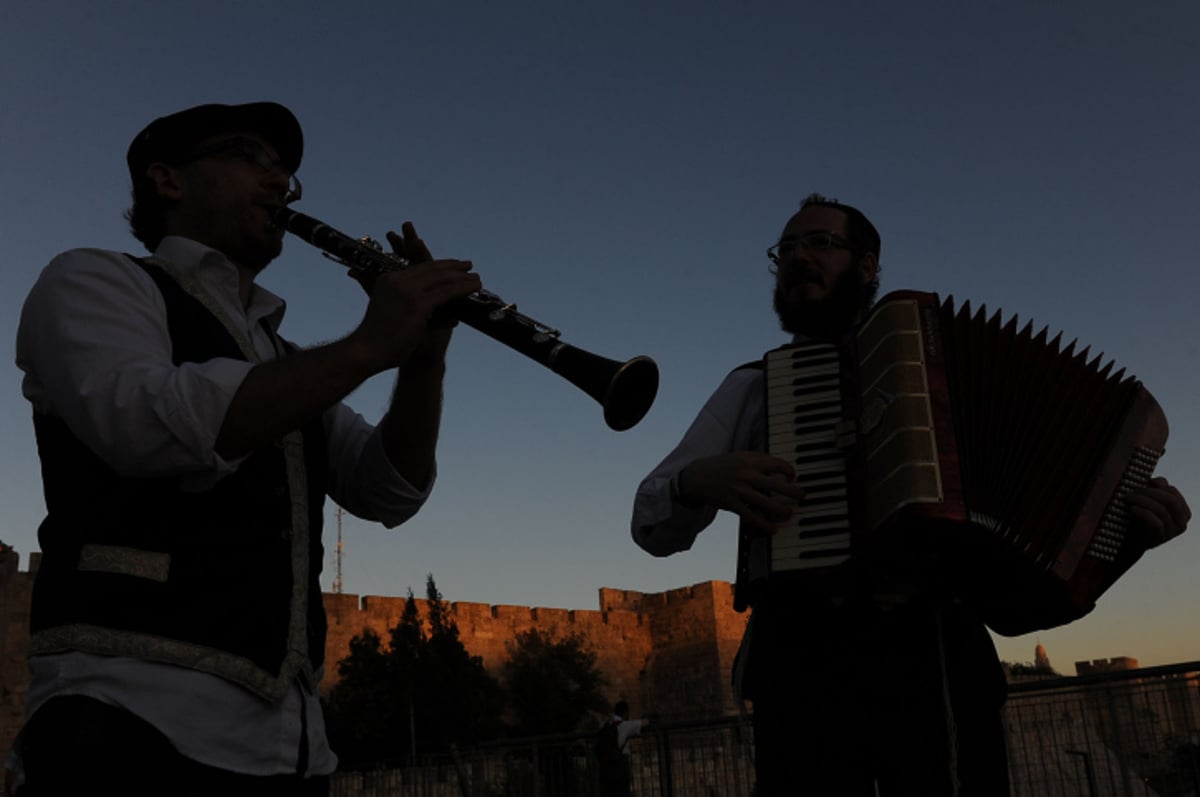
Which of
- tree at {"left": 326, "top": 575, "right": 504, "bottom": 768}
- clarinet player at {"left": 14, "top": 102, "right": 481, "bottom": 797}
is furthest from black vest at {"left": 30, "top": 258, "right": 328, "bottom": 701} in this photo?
tree at {"left": 326, "top": 575, "right": 504, "bottom": 768}

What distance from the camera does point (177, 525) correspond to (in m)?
1.71

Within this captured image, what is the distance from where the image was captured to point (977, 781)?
2320 millimetres

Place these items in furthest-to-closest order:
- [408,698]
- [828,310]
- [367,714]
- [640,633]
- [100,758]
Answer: [640,633], [408,698], [367,714], [828,310], [100,758]

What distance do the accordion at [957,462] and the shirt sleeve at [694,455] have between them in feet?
0.60

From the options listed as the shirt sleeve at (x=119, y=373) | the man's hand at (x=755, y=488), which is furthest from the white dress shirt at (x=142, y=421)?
the man's hand at (x=755, y=488)

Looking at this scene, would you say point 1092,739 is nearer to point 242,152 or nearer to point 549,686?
point 242,152

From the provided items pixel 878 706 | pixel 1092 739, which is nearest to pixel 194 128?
pixel 878 706

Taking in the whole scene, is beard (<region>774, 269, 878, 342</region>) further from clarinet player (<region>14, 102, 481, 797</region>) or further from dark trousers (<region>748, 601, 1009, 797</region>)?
clarinet player (<region>14, 102, 481, 797</region>)

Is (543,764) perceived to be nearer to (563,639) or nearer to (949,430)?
(949,430)

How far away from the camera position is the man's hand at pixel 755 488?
2373 mm

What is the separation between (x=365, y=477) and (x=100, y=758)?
2.97ft

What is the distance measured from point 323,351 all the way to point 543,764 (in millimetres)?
7005

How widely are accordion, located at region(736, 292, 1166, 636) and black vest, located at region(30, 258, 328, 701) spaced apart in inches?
41.5

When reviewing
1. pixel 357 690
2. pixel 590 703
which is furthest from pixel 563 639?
pixel 357 690
